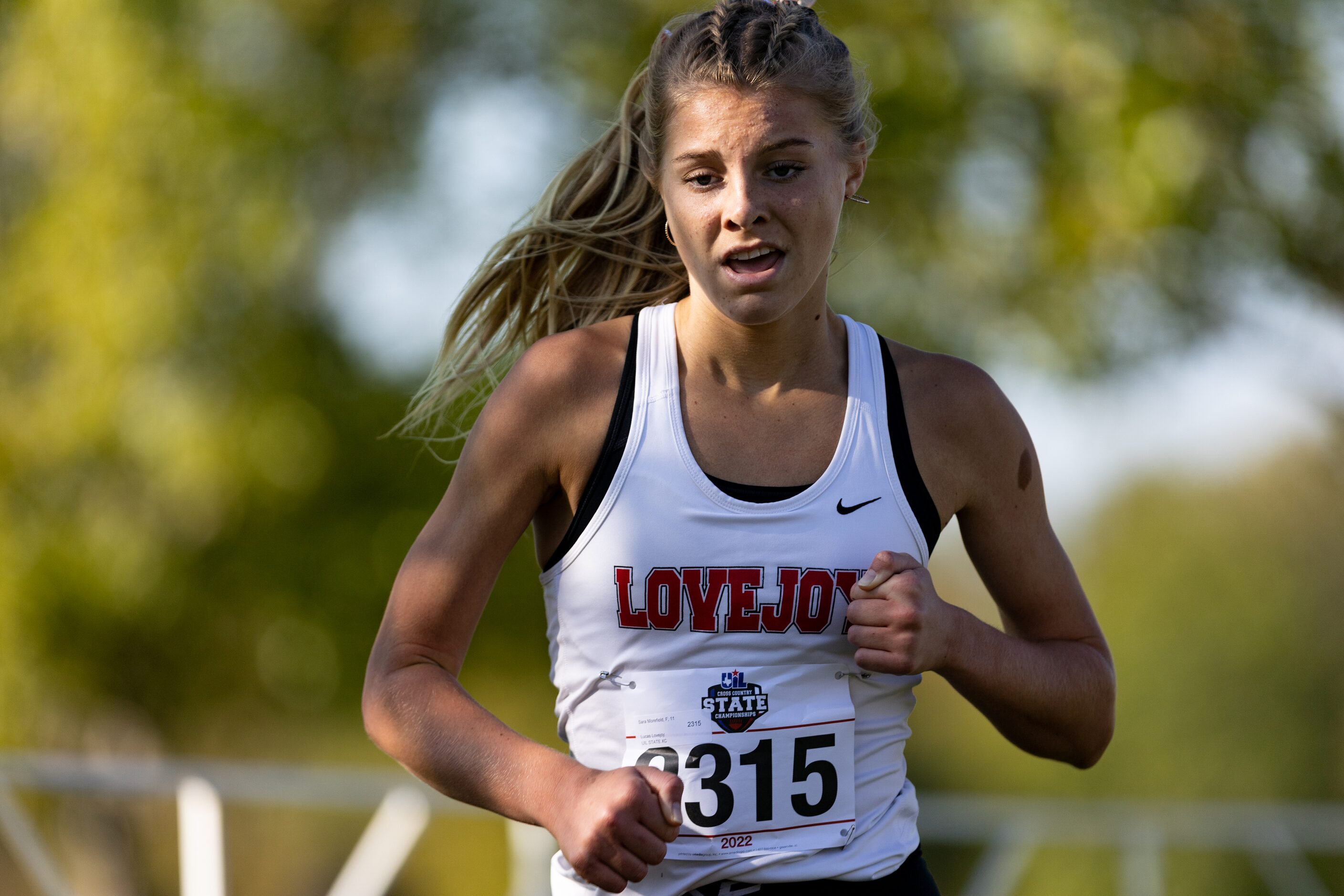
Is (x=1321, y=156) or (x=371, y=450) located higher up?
(x=1321, y=156)

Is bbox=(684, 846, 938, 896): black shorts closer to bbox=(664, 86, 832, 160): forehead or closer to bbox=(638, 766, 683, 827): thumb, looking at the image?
bbox=(638, 766, 683, 827): thumb

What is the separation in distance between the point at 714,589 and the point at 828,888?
1.53 ft

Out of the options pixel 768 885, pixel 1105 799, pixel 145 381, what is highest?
pixel 145 381

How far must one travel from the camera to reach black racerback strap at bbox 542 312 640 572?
1926mm

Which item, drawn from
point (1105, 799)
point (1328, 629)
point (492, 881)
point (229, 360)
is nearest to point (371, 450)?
point (229, 360)

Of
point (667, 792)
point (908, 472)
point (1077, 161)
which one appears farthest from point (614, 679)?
point (1077, 161)

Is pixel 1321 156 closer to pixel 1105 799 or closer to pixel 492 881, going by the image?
pixel 1105 799

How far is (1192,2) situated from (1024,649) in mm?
5927

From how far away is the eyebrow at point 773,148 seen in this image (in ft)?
6.23

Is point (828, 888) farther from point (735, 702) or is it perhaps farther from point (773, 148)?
point (773, 148)

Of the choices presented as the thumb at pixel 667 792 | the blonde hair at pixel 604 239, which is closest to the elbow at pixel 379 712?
the thumb at pixel 667 792

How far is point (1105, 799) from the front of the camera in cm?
1070

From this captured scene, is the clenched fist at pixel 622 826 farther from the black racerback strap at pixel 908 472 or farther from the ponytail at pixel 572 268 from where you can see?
the ponytail at pixel 572 268

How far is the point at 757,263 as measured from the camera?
1929mm
